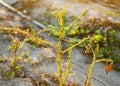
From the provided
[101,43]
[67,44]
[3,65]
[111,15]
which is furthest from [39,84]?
[111,15]

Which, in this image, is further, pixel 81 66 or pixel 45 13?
pixel 45 13

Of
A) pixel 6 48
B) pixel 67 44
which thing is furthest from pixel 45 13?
pixel 6 48

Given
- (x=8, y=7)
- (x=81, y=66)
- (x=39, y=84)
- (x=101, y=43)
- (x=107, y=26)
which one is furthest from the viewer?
(x=8, y=7)

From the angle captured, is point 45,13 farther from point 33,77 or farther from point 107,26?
point 33,77

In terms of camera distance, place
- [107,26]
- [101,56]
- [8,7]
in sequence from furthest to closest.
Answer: [8,7]
[107,26]
[101,56]

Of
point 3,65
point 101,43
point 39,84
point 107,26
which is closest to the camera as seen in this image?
point 39,84

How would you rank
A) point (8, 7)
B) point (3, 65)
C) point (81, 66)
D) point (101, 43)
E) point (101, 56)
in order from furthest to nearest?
point (8, 7)
point (101, 43)
point (101, 56)
point (81, 66)
point (3, 65)

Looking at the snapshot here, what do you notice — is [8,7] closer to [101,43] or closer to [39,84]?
[101,43]

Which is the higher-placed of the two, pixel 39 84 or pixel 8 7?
pixel 8 7

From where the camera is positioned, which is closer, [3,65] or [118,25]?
[3,65]
